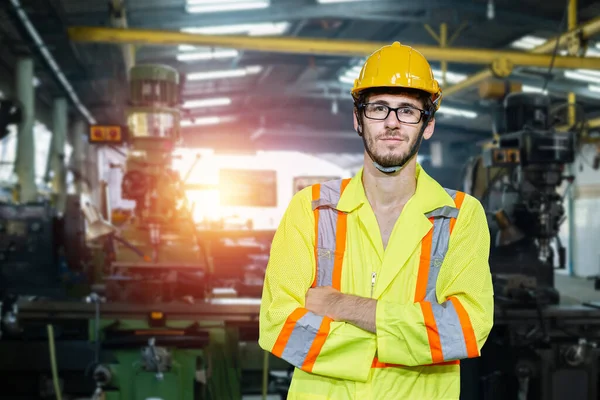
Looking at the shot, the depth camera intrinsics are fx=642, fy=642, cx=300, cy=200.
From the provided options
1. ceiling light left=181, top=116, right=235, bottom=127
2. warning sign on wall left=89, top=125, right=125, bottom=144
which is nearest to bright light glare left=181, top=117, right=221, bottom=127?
ceiling light left=181, top=116, right=235, bottom=127

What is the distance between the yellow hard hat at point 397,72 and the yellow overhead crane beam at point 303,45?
15.9ft

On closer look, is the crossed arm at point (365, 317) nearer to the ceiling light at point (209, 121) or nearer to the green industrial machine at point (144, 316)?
the green industrial machine at point (144, 316)

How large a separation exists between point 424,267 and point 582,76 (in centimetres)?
997

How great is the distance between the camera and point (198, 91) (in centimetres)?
1393

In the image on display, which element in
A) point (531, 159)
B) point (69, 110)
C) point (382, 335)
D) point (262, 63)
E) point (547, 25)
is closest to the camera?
point (382, 335)

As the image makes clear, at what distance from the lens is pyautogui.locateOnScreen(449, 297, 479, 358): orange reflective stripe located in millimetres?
1743

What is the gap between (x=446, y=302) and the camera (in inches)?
70.5

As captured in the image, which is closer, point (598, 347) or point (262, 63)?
point (598, 347)

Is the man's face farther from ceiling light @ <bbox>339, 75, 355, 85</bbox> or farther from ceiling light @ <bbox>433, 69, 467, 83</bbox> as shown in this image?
ceiling light @ <bbox>339, 75, 355, 85</bbox>

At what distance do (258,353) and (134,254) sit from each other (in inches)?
45.4

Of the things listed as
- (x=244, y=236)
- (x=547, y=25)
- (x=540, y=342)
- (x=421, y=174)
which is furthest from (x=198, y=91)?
(x=421, y=174)

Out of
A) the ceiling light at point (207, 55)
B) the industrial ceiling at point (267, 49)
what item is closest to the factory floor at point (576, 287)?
the industrial ceiling at point (267, 49)

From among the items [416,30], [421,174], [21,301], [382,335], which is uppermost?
[416,30]

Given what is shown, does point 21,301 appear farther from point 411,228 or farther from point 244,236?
point 244,236
